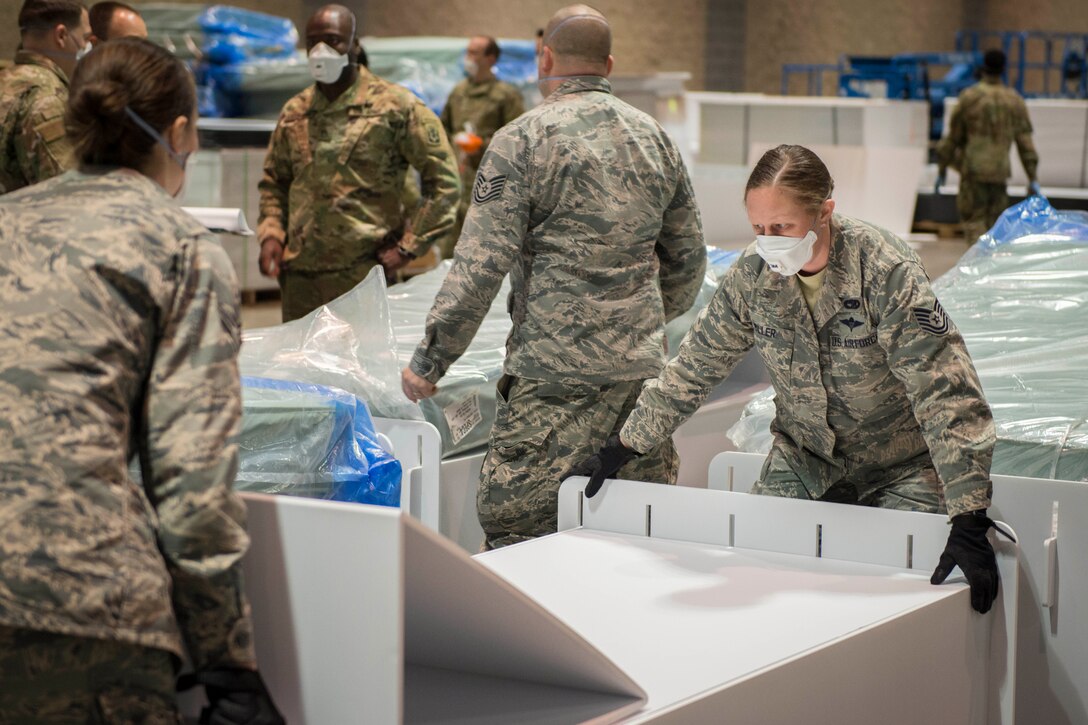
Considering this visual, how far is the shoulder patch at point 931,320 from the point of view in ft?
7.76

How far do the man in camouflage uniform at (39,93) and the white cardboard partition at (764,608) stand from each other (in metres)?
2.02

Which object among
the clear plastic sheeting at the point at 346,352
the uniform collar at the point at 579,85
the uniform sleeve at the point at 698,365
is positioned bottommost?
the clear plastic sheeting at the point at 346,352

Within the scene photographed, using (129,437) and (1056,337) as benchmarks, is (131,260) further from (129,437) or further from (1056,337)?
(1056,337)

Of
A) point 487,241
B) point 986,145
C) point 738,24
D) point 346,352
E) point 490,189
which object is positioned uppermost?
point 738,24

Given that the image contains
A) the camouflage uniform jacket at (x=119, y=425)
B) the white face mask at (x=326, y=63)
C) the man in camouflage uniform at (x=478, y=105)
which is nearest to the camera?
the camouflage uniform jacket at (x=119, y=425)

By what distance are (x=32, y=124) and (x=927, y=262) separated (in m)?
7.96

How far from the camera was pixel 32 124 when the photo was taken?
3930mm

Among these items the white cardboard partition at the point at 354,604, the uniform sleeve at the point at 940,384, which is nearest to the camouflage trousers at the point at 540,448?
the uniform sleeve at the point at 940,384

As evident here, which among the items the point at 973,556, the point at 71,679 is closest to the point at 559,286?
the point at 973,556

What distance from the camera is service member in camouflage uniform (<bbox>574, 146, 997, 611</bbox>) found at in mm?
2354

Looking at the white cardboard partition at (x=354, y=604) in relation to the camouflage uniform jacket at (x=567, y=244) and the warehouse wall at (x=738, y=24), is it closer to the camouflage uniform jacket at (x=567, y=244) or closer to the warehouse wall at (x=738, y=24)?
the camouflage uniform jacket at (x=567, y=244)

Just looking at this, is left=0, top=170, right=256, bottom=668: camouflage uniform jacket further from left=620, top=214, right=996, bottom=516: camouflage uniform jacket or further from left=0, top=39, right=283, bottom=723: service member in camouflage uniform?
left=620, top=214, right=996, bottom=516: camouflage uniform jacket

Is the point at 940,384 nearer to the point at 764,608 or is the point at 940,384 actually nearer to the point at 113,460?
the point at 764,608

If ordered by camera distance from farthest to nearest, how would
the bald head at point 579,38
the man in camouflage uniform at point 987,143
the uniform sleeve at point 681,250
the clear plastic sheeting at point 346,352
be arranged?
the man in camouflage uniform at point 987,143
the clear plastic sheeting at point 346,352
the uniform sleeve at point 681,250
the bald head at point 579,38
